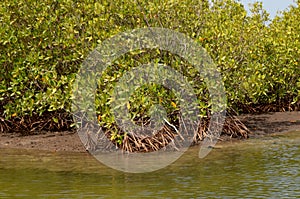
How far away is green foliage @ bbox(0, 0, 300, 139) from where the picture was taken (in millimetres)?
14258

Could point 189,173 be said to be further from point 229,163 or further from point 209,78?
point 209,78

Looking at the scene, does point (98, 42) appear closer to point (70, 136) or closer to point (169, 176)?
point (70, 136)

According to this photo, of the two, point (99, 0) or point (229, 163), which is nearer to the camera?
point (229, 163)

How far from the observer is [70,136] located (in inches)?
625

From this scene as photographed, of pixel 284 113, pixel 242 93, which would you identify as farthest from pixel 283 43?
pixel 242 93

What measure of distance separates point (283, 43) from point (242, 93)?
12.3ft

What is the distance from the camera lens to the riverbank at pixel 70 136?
15055mm

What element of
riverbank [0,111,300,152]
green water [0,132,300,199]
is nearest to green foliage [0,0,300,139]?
riverbank [0,111,300,152]

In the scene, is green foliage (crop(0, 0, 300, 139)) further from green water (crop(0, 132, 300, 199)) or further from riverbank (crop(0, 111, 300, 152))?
green water (crop(0, 132, 300, 199))

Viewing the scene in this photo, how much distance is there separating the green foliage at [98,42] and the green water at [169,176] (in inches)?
53.3

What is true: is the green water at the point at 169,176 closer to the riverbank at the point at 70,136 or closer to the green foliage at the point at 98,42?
the riverbank at the point at 70,136

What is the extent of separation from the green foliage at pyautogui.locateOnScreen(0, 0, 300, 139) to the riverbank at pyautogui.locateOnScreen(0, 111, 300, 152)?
0.64 m

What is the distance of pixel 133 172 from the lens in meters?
11.8

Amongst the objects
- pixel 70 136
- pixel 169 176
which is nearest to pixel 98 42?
pixel 70 136
